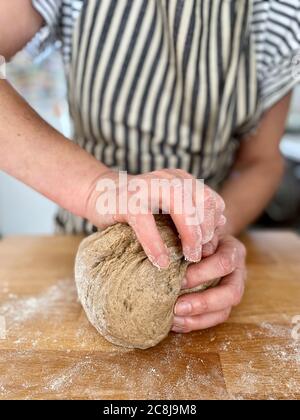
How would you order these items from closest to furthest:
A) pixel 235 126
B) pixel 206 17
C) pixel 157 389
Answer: pixel 157 389, pixel 206 17, pixel 235 126

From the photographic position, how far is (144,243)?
60 centimetres

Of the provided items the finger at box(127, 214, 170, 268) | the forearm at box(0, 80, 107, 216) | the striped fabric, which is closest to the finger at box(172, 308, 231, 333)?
the finger at box(127, 214, 170, 268)

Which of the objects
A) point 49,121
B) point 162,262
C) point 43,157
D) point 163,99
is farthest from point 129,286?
point 49,121

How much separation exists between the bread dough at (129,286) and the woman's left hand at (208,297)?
0.02 meters

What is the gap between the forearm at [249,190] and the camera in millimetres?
991

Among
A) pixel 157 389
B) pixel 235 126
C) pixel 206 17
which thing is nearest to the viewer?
pixel 157 389

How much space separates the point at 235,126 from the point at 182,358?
0.52m

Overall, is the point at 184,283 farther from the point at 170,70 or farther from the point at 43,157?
the point at 170,70

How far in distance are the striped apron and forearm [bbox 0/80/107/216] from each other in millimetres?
229

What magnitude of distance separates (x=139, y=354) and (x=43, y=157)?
1.05 feet

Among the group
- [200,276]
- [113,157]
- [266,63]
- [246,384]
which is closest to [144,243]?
[200,276]

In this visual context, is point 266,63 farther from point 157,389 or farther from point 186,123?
point 157,389

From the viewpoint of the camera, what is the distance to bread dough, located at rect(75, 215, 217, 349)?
0.61 metres

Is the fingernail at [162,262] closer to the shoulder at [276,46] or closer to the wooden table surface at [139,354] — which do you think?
the wooden table surface at [139,354]
